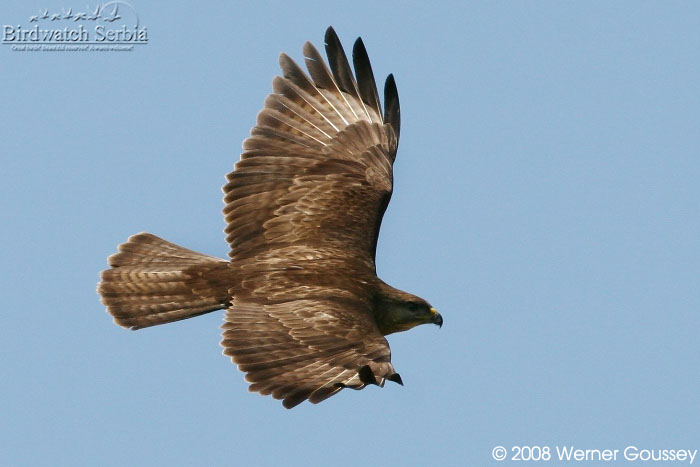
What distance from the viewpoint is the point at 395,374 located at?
12625mm

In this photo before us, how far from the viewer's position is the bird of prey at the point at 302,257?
13.1 m

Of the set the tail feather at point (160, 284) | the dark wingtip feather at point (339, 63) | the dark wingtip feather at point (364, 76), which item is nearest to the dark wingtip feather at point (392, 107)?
the dark wingtip feather at point (364, 76)

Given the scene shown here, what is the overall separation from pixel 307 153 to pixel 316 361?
357cm

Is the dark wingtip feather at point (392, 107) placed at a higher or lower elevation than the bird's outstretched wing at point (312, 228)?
higher

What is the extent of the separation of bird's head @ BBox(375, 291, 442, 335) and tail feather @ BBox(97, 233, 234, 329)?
1538mm

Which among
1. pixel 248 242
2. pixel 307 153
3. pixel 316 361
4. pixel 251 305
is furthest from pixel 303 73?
pixel 316 361

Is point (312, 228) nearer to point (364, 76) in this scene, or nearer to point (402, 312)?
point (402, 312)

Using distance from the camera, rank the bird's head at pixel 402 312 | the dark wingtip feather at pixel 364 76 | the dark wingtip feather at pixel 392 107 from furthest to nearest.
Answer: the dark wingtip feather at pixel 392 107 → the dark wingtip feather at pixel 364 76 → the bird's head at pixel 402 312

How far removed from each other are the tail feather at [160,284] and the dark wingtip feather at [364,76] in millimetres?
2686

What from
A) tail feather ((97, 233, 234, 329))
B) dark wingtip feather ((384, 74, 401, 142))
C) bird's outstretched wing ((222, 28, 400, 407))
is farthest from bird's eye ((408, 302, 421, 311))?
dark wingtip feather ((384, 74, 401, 142))

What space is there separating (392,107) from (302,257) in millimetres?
2470

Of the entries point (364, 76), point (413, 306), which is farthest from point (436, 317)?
point (364, 76)

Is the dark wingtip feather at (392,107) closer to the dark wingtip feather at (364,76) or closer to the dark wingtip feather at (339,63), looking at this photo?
the dark wingtip feather at (364,76)

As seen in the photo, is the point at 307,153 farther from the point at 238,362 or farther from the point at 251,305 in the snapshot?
the point at 238,362
